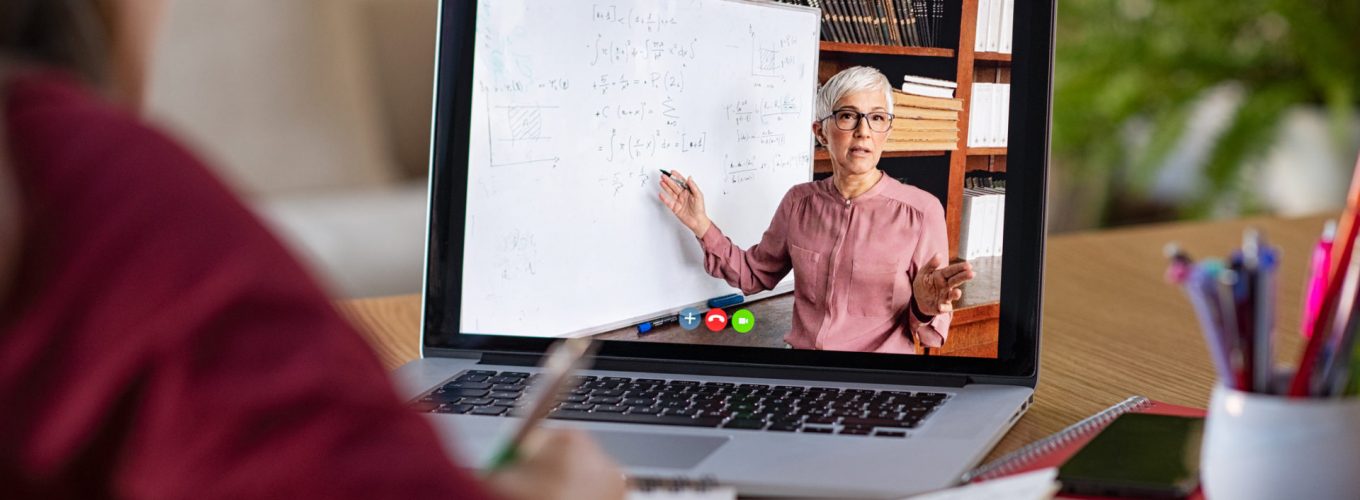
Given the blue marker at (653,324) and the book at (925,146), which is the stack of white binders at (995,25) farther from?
the blue marker at (653,324)

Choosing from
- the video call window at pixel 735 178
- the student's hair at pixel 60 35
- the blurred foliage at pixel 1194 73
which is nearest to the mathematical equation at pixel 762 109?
the video call window at pixel 735 178

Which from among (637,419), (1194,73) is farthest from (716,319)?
(1194,73)

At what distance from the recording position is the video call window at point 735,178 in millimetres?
735

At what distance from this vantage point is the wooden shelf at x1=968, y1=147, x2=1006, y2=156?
732 millimetres

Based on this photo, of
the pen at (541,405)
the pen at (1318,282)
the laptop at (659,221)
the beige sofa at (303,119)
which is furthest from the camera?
the beige sofa at (303,119)

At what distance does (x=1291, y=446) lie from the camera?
51 cm

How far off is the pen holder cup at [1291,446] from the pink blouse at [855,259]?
0.24m

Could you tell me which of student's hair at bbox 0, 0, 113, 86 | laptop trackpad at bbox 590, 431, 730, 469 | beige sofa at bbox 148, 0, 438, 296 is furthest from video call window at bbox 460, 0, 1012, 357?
beige sofa at bbox 148, 0, 438, 296

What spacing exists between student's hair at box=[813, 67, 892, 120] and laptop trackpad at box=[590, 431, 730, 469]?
0.23 meters

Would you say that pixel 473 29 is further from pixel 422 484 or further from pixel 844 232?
pixel 422 484

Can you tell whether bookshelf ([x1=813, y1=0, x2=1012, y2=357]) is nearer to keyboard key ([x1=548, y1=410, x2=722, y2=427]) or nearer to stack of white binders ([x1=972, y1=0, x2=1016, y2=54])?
stack of white binders ([x1=972, y1=0, x2=1016, y2=54])

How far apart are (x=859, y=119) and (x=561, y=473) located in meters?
0.40

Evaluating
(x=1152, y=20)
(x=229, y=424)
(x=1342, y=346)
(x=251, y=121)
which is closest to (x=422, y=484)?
(x=229, y=424)

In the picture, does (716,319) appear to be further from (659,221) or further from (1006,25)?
(1006,25)
